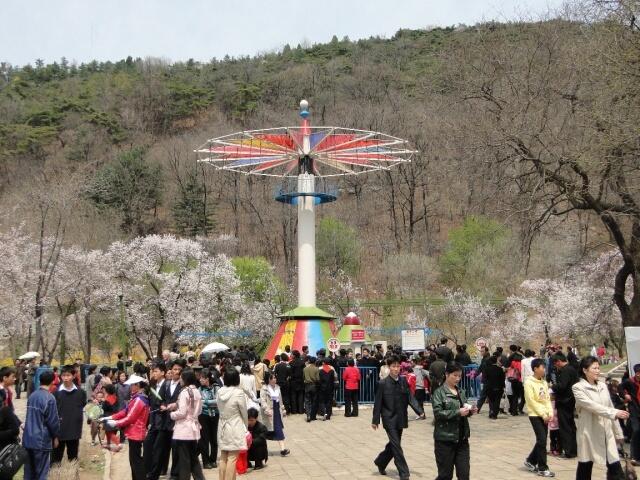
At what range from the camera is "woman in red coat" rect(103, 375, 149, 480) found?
9.65 m

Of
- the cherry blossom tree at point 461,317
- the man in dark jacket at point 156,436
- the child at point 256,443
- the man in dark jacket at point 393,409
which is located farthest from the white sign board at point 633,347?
the cherry blossom tree at point 461,317

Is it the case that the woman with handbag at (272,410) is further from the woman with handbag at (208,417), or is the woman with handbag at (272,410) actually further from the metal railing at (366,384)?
the metal railing at (366,384)

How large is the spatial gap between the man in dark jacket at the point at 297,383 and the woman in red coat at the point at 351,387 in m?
1.32

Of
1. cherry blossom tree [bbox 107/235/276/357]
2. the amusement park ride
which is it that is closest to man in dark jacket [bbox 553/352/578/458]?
the amusement park ride

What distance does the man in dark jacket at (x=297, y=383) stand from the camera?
20.3 m

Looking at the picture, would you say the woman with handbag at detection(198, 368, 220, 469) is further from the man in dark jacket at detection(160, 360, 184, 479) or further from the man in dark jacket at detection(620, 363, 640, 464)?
the man in dark jacket at detection(620, 363, 640, 464)

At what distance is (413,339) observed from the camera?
81.2 feet

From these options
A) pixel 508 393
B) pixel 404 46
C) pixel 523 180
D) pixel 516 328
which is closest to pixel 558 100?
pixel 523 180

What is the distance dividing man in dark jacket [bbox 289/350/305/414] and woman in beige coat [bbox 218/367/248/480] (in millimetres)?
11061

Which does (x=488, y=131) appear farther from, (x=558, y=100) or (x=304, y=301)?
(x=304, y=301)

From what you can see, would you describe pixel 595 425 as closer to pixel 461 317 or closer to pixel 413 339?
pixel 413 339

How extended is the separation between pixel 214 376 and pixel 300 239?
2336 centimetres

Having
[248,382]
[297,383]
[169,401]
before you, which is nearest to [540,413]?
[248,382]

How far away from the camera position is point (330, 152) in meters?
35.4
